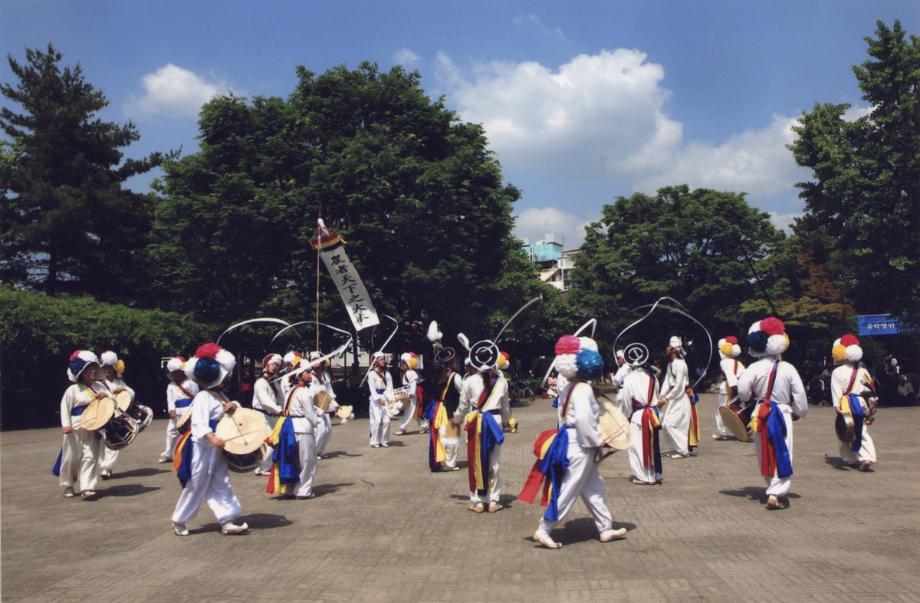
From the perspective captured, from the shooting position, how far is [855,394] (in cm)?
1152

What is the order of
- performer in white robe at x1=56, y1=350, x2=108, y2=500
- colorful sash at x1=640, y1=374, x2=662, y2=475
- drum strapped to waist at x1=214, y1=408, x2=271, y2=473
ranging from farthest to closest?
colorful sash at x1=640, y1=374, x2=662, y2=475 → performer in white robe at x1=56, y1=350, x2=108, y2=500 → drum strapped to waist at x1=214, y1=408, x2=271, y2=473

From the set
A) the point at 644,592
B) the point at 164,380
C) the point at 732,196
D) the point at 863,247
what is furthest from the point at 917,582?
the point at 732,196

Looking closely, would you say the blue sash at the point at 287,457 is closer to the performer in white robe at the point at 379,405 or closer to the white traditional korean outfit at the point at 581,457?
the white traditional korean outfit at the point at 581,457

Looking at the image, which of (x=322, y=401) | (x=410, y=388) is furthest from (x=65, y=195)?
(x=322, y=401)

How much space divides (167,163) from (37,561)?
25.4m

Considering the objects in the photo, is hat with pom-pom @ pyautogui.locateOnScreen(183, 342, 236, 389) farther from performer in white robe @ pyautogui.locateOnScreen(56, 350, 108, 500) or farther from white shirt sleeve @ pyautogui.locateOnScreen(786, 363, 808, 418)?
white shirt sleeve @ pyautogui.locateOnScreen(786, 363, 808, 418)

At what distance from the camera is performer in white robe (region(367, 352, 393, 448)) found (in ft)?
52.4

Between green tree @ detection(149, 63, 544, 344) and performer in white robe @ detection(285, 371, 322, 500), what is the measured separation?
51.2ft

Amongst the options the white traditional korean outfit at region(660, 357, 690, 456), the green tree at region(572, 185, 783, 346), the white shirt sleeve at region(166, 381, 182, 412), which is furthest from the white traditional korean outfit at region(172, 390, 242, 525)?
the green tree at region(572, 185, 783, 346)

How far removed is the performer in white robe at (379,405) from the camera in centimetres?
1596

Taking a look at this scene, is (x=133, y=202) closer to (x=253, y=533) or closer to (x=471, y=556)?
(x=253, y=533)

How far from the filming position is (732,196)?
40.8 metres

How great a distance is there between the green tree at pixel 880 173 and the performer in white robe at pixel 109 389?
23.2m

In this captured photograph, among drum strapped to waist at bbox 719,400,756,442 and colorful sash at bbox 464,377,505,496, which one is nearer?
colorful sash at bbox 464,377,505,496
